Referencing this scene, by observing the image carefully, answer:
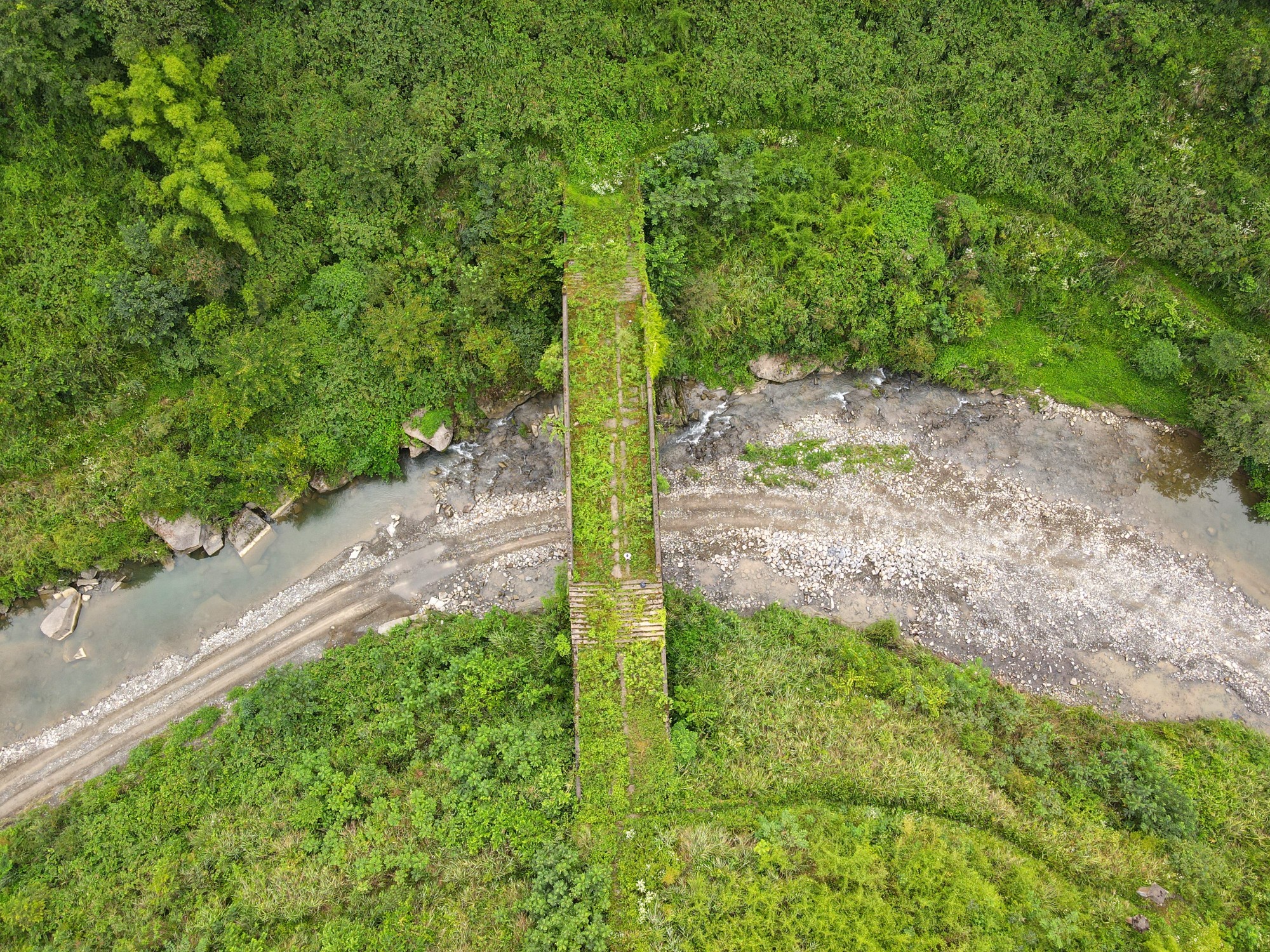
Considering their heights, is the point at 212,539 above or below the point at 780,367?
below

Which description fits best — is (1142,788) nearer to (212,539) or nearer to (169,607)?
(212,539)

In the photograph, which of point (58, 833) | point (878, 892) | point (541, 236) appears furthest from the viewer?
point (541, 236)

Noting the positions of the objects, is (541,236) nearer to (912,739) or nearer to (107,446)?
(107,446)

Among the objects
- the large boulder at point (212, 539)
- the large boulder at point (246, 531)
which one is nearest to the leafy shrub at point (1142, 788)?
the large boulder at point (246, 531)

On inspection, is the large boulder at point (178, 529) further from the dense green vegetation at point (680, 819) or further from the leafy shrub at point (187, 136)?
the leafy shrub at point (187, 136)

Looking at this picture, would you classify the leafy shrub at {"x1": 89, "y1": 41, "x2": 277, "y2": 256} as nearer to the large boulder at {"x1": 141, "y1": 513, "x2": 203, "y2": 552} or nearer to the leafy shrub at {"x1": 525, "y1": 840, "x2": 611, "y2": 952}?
the large boulder at {"x1": 141, "y1": 513, "x2": 203, "y2": 552}

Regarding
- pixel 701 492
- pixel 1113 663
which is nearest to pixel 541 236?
pixel 701 492

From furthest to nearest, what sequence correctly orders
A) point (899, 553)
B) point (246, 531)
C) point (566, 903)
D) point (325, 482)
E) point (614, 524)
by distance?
point (325, 482) < point (246, 531) < point (899, 553) < point (614, 524) < point (566, 903)

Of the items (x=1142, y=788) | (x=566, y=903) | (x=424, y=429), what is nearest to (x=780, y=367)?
(x=424, y=429)
